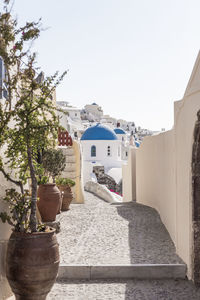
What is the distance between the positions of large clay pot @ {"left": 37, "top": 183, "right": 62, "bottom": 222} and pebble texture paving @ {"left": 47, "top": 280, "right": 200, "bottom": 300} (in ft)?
8.74

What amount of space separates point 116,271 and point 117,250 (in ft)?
3.30

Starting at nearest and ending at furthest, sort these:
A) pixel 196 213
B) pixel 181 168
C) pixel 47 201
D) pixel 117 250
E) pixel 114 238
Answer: pixel 196 213, pixel 181 168, pixel 117 250, pixel 114 238, pixel 47 201

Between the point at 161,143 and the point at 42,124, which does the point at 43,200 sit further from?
the point at 42,124

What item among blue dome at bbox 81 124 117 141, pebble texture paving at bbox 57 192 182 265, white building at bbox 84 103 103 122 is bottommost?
pebble texture paving at bbox 57 192 182 265

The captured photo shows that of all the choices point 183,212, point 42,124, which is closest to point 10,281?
point 42,124

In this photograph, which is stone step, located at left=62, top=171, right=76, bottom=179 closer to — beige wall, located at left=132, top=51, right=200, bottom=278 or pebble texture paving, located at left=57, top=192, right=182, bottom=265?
pebble texture paving, located at left=57, top=192, right=182, bottom=265

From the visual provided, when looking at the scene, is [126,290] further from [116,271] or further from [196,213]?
[196,213]

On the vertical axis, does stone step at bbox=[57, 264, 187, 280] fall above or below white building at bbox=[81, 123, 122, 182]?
below

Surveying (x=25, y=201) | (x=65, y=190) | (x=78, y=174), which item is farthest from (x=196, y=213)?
(x=78, y=174)

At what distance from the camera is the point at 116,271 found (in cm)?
569

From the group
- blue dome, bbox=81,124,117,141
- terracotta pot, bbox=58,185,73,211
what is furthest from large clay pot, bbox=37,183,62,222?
blue dome, bbox=81,124,117,141

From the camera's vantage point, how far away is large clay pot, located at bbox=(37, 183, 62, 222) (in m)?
7.98

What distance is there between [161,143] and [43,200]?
314 cm

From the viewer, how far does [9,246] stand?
4.14 meters
